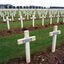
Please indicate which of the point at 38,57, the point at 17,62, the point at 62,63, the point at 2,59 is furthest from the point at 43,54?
the point at 2,59

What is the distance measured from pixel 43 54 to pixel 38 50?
0.44 metres

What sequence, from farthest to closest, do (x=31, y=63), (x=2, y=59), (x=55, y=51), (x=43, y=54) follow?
(x=55, y=51) → (x=43, y=54) → (x=2, y=59) → (x=31, y=63)

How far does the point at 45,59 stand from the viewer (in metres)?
3.75

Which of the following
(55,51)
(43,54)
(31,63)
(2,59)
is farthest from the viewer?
(55,51)

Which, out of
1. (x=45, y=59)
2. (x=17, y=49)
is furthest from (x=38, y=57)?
(x=17, y=49)

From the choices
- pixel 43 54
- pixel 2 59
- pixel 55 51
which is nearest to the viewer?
pixel 2 59

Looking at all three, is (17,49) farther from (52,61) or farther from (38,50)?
(52,61)

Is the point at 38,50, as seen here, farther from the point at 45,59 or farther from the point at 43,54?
the point at 45,59

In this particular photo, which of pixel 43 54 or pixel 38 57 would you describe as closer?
pixel 38 57

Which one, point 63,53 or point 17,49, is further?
point 17,49

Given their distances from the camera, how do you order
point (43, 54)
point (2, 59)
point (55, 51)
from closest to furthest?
point (2, 59) < point (43, 54) < point (55, 51)

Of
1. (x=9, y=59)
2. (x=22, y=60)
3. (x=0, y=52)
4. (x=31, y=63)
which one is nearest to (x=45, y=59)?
(x=31, y=63)

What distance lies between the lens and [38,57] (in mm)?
3855

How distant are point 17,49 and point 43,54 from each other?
3.68 ft
